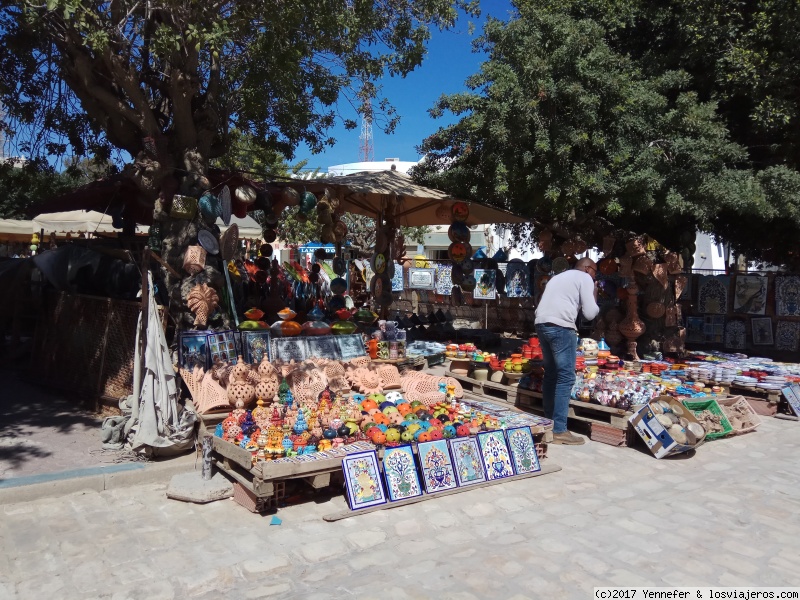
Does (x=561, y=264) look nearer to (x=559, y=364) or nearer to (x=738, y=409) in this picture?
(x=738, y=409)

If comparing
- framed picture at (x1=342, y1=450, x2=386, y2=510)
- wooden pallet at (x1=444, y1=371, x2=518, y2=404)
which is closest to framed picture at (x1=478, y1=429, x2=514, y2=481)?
framed picture at (x1=342, y1=450, x2=386, y2=510)

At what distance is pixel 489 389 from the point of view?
828cm

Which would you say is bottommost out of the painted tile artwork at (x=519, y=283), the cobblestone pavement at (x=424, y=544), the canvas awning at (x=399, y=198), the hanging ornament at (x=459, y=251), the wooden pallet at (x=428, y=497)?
the cobblestone pavement at (x=424, y=544)

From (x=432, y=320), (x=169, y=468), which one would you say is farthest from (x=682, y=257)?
(x=169, y=468)

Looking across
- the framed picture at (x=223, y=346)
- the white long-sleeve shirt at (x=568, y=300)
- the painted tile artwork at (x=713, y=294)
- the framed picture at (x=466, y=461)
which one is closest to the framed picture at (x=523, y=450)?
the framed picture at (x=466, y=461)

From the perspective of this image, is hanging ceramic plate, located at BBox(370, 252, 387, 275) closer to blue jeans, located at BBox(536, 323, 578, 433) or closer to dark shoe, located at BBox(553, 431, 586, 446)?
blue jeans, located at BBox(536, 323, 578, 433)

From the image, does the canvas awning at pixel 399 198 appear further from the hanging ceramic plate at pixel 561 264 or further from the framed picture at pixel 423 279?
the framed picture at pixel 423 279

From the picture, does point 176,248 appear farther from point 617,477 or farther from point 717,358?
point 717,358

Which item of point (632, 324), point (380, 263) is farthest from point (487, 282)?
point (632, 324)

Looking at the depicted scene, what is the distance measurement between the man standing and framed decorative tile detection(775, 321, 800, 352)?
746 centimetres

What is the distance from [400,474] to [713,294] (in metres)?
9.53

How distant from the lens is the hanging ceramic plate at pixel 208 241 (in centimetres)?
705

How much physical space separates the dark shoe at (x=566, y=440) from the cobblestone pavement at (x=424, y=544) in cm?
104

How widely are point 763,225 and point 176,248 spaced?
11001 mm
